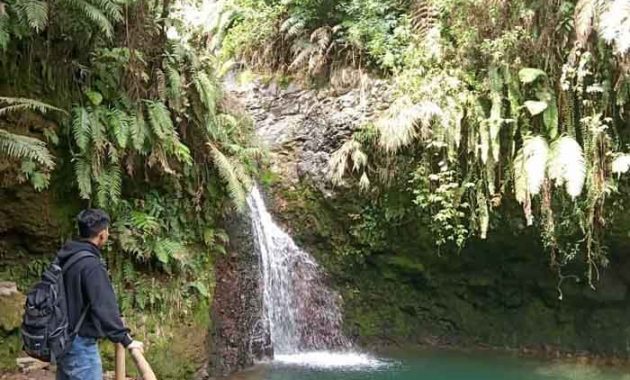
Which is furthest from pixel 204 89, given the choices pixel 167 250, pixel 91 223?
pixel 91 223

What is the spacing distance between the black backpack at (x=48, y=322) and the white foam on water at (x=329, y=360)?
198 inches

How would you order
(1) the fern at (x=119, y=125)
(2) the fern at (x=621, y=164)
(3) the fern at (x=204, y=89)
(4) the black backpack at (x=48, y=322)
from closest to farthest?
(4) the black backpack at (x=48, y=322)
(1) the fern at (x=119, y=125)
(3) the fern at (x=204, y=89)
(2) the fern at (x=621, y=164)

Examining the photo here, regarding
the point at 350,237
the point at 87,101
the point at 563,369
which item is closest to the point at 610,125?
the point at 563,369

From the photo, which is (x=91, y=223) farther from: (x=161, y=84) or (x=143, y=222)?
(x=161, y=84)

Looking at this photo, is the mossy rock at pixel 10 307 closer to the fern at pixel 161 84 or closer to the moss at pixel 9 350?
the moss at pixel 9 350

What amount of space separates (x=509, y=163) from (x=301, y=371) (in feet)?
12.1

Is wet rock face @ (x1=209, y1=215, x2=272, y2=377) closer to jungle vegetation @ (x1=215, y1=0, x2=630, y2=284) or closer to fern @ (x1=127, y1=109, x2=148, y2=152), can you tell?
jungle vegetation @ (x1=215, y1=0, x2=630, y2=284)

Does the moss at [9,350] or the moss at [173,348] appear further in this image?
the moss at [173,348]

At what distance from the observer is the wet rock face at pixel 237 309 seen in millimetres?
7512

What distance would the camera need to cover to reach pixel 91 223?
3326mm

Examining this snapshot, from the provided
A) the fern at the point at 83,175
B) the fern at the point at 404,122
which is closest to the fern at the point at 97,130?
the fern at the point at 83,175

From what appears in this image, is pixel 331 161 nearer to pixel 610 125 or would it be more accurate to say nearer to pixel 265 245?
pixel 265 245

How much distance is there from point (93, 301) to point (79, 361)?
14.2 inches

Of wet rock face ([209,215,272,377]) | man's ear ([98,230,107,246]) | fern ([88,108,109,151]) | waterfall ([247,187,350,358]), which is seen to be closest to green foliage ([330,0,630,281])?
waterfall ([247,187,350,358])
